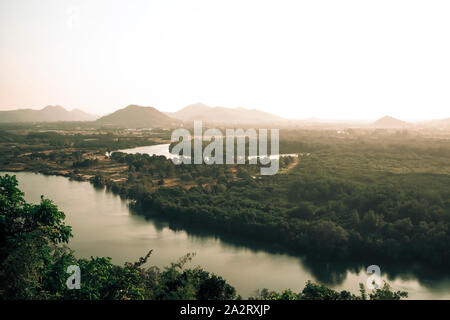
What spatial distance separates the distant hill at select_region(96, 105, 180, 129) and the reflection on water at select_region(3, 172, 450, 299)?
3596 inches

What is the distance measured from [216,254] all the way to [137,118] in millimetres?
107548

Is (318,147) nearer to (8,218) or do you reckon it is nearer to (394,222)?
(394,222)

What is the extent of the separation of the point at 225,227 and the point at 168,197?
15.8 feet

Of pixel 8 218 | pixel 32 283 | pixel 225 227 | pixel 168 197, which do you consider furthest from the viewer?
pixel 168 197

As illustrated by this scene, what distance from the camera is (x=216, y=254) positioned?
1368 cm

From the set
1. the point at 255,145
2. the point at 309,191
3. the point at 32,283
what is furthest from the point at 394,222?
the point at 255,145

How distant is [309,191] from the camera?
768 inches

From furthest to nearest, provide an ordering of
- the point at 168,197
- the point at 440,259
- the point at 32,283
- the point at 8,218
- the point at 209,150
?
the point at 209,150 → the point at 168,197 → the point at 440,259 → the point at 8,218 → the point at 32,283

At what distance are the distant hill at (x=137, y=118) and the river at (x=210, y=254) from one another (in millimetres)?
91443

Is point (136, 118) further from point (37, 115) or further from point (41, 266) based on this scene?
point (41, 266)

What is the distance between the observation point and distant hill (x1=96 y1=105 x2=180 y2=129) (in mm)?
109688

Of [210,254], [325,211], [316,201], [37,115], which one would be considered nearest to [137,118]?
[37,115]
